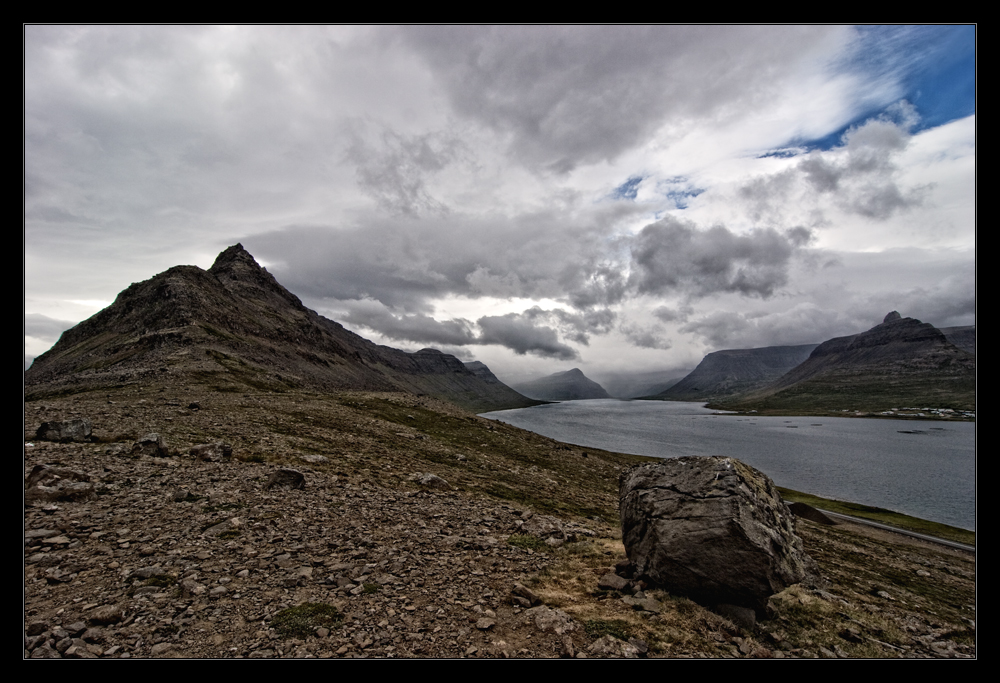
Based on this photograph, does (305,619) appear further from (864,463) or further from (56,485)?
(864,463)

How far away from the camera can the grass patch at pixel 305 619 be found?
823 centimetres

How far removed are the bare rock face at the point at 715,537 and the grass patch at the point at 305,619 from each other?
8.56m

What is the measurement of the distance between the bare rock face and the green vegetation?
47526 millimetres

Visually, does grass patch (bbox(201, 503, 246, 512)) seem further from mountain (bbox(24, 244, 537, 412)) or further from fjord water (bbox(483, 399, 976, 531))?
mountain (bbox(24, 244, 537, 412))

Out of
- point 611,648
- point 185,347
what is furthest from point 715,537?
point 185,347

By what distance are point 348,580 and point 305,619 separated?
2.10 meters

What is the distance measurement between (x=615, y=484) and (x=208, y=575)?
40573 millimetres

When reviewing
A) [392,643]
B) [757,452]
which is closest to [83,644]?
[392,643]

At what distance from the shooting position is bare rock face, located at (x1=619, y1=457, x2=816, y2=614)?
10.7 m

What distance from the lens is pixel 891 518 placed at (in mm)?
49031

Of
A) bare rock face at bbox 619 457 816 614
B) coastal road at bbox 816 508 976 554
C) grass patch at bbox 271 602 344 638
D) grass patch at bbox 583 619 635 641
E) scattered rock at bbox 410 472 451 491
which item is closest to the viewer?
grass patch at bbox 271 602 344 638

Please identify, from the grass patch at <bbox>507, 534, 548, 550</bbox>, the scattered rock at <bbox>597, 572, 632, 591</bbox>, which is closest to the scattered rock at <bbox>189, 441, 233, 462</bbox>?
the grass patch at <bbox>507, 534, 548, 550</bbox>

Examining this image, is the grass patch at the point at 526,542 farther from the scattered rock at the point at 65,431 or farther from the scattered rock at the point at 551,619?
the scattered rock at the point at 65,431

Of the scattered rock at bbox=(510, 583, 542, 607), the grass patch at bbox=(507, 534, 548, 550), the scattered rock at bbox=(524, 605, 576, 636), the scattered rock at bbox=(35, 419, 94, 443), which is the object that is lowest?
the grass patch at bbox=(507, 534, 548, 550)
